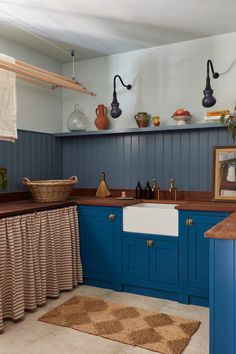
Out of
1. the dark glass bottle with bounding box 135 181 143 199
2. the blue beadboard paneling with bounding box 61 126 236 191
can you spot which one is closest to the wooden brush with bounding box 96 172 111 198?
the blue beadboard paneling with bounding box 61 126 236 191

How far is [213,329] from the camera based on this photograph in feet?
5.52

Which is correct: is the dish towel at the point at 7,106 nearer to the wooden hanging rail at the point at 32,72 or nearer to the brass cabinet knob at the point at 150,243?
the wooden hanging rail at the point at 32,72

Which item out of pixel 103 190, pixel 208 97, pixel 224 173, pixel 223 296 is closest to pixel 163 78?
pixel 208 97

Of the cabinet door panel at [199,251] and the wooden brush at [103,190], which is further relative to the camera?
the wooden brush at [103,190]

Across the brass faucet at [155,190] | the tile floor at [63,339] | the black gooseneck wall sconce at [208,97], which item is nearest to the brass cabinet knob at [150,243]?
the tile floor at [63,339]

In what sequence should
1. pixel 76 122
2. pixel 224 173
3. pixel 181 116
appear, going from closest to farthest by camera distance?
pixel 224 173 < pixel 181 116 < pixel 76 122

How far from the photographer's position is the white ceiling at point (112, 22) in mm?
2744

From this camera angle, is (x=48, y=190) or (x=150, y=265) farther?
(x=48, y=190)

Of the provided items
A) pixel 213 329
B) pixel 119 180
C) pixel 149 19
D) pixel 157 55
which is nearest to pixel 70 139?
pixel 119 180

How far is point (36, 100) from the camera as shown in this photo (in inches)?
154

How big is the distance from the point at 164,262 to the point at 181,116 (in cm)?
146

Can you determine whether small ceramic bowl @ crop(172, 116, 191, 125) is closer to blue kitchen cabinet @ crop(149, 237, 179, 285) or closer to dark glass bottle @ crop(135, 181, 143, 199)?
dark glass bottle @ crop(135, 181, 143, 199)

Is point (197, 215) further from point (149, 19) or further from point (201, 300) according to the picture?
point (149, 19)

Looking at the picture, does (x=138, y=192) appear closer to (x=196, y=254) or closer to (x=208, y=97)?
(x=196, y=254)
